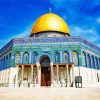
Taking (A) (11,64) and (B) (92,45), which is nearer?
(A) (11,64)

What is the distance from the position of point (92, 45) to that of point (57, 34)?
600 cm

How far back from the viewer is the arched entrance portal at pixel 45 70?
2380 cm

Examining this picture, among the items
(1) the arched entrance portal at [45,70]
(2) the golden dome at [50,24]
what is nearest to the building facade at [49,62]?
(1) the arched entrance portal at [45,70]

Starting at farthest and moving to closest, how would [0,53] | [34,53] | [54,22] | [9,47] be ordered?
1. [0,53]
2. [54,22]
3. [9,47]
4. [34,53]

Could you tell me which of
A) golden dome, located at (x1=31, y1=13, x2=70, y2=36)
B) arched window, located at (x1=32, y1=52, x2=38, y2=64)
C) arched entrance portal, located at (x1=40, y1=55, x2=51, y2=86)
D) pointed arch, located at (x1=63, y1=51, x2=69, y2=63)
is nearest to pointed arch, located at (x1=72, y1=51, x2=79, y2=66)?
pointed arch, located at (x1=63, y1=51, x2=69, y2=63)

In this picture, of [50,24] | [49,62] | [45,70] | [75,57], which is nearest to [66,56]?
[75,57]

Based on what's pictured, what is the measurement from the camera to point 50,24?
28.3 meters

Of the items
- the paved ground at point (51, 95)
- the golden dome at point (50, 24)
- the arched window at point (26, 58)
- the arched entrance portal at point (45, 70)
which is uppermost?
the golden dome at point (50, 24)

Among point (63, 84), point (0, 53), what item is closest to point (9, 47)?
point (0, 53)

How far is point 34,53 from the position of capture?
24578mm

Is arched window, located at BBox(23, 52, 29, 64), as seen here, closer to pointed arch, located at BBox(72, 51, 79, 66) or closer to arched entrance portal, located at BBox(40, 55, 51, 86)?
arched entrance portal, located at BBox(40, 55, 51, 86)

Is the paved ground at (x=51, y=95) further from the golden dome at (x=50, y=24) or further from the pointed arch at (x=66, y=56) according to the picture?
the golden dome at (x=50, y=24)

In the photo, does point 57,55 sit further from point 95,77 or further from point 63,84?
point 95,77

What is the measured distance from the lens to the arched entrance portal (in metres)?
23.8
